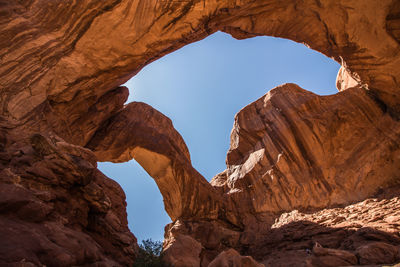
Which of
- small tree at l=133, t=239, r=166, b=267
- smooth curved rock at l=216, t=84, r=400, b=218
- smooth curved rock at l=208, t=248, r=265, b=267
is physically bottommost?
smooth curved rock at l=208, t=248, r=265, b=267

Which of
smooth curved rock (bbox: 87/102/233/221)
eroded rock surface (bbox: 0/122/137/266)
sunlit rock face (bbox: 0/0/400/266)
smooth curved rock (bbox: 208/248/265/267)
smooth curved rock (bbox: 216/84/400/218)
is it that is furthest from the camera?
smooth curved rock (bbox: 87/102/233/221)

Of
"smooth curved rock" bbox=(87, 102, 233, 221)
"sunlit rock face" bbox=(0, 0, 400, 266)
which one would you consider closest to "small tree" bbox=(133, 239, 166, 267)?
"sunlit rock face" bbox=(0, 0, 400, 266)

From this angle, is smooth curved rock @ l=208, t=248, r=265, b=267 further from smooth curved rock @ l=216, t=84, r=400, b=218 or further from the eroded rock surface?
smooth curved rock @ l=216, t=84, r=400, b=218

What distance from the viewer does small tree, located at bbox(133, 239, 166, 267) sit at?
820 centimetres

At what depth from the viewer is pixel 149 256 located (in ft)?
28.3

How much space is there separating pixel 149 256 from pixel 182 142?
428 inches

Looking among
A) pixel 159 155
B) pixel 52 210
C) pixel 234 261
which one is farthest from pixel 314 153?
pixel 52 210

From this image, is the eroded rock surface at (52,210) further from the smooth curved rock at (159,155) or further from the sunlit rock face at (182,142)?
the smooth curved rock at (159,155)

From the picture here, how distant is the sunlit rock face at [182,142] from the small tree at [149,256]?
17.3 inches

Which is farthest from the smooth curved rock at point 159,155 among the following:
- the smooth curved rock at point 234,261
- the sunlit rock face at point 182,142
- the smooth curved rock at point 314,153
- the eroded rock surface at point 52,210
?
the smooth curved rock at point 234,261

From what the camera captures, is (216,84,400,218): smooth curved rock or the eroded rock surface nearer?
the eroded rock surface

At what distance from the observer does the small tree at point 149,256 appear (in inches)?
323

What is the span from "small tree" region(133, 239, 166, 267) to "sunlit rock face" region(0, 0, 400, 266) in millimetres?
439

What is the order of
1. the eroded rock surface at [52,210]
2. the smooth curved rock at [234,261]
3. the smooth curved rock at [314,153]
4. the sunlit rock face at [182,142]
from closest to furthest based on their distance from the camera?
the eroded rock surface at [52,210]
the smooth curved rock at [234,261]
the sunlit rock face at [182,142]
the smooth curved rock at [314,153]
